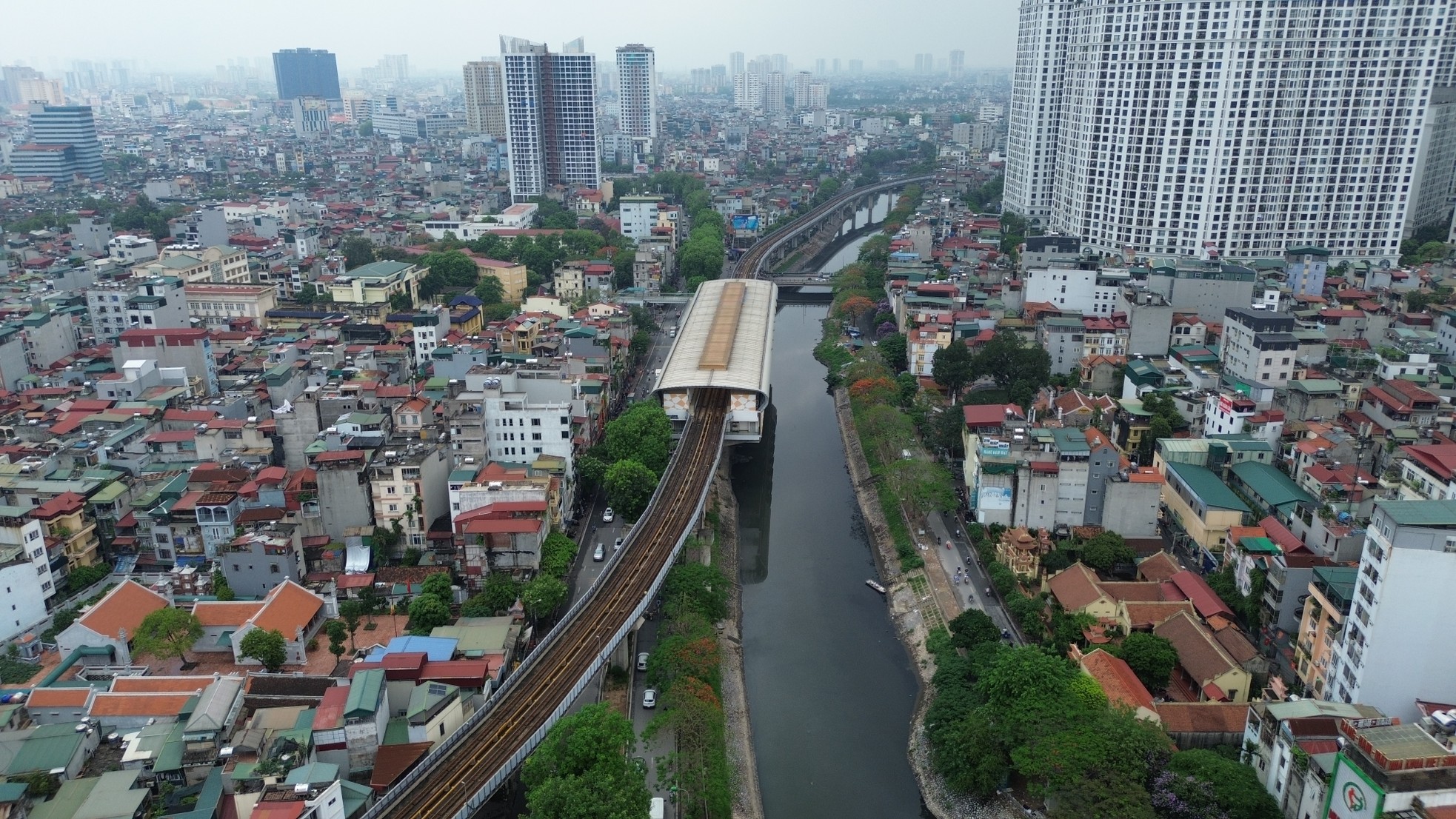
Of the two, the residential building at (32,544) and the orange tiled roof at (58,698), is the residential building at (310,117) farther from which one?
the orange tiled roof at (58,698)

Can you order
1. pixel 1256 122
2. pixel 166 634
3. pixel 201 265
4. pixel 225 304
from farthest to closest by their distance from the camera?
1. pixel 1256 122
2. pixel 201 265
3. pixel 225 304
4. pixel 166 634

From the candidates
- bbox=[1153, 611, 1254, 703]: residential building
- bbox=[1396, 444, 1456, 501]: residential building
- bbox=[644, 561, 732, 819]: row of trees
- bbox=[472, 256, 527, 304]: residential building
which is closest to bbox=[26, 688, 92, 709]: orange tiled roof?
bbox=[644, 561, 732, 819]: row of trees

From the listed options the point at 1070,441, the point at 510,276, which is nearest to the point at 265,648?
the point at 1070,441

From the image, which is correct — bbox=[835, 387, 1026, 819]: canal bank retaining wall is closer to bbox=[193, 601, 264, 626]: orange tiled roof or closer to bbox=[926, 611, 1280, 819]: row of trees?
bbox=[926, 611, 1280, 819]: row of trees

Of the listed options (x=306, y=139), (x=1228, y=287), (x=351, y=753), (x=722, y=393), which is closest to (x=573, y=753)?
(x=351, y=753)

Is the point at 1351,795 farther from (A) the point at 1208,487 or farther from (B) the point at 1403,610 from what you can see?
(A) the point at 1208,487

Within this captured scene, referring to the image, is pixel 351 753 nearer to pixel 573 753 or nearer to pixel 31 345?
pixel 573 753
